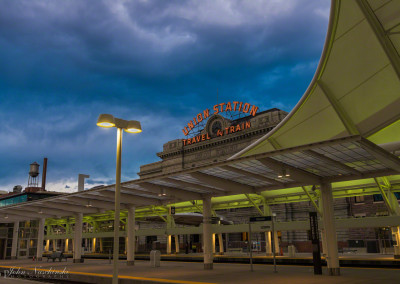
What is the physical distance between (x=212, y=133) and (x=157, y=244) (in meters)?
24.3

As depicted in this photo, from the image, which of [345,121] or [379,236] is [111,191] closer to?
[345,121]

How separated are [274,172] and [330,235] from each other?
4533 millimetres

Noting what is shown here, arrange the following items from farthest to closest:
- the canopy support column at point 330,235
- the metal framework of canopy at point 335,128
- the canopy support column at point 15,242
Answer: the canopy support column at point 15,242 < the canopy support column at point 330,235 < the metal framework of canopy at point 335,128

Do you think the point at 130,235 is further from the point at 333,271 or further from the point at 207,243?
the point at 333,271

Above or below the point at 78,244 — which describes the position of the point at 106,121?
above

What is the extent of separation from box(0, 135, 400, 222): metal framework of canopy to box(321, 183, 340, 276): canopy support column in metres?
1.05

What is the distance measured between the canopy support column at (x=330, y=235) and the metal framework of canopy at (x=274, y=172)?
1.05m

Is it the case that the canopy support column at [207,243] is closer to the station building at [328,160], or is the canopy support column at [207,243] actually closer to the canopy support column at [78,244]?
the station building at [328,160]

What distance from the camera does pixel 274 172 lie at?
67.7 feet

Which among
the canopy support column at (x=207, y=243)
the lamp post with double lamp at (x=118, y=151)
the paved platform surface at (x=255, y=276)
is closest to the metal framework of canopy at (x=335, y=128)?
the canopy support column at (x=207, y=243)

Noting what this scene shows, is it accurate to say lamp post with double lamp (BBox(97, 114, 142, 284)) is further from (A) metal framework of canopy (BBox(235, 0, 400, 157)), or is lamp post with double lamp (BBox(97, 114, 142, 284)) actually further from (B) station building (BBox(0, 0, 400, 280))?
(A) metal framework of canopy (BBox(235, 0, 400, 157))

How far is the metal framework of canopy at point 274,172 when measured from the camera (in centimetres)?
1620

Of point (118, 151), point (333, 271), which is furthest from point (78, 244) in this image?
point (118, 151)

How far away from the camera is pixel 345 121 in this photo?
28.0 metres
